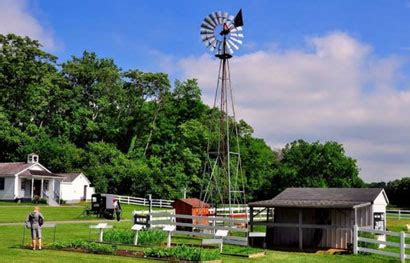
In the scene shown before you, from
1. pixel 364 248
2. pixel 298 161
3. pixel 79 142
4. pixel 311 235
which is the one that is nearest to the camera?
pixel 364 248

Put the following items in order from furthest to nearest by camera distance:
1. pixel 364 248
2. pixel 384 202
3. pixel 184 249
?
pixel 384 202, pixel 364 248, pixel 184 249

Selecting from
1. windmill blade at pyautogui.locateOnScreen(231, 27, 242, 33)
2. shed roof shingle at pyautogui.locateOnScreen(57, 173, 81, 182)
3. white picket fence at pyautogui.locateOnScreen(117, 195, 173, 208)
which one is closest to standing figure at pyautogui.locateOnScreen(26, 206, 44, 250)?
windmill blade at pyautogui.locateOnScreen(231, 27, 242, 33)

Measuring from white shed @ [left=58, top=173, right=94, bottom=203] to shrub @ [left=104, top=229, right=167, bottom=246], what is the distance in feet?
128

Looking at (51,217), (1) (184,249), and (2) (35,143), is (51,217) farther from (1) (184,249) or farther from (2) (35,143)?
(2) (35,143)

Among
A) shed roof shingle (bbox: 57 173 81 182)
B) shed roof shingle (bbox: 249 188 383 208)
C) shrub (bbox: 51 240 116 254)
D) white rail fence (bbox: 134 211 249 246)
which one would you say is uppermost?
shed roof shingle (bbox: 57 173 81 182)

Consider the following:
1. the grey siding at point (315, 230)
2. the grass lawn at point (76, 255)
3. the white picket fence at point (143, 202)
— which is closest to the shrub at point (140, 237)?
the grass lawn at point (76, 255)

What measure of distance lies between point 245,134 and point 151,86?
50.1 feet

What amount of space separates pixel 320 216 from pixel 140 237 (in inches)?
336

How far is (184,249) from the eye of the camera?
21266 mm

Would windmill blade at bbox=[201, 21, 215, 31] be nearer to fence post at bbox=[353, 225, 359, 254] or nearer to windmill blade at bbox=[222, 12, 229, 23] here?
windmill blade at bbox=[222, 12, 229, 23]

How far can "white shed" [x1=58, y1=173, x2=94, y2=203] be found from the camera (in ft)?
212

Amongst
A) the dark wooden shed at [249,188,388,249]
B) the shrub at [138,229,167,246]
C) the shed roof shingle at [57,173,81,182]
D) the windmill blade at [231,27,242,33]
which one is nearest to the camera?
the shrub at [138,229,167,246]

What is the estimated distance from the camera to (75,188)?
65438 millimetres

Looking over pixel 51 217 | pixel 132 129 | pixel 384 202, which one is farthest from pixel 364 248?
pixel 132 129
